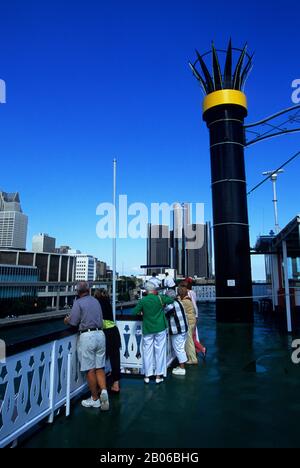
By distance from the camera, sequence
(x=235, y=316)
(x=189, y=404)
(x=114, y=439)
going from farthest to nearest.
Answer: (x=235, y=316), (x=189, y=404), (x=114, y=439)

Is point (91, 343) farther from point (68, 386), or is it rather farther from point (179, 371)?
point (179, 371)

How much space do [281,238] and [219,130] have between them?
463cm

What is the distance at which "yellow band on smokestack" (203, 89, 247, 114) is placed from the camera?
1109cm

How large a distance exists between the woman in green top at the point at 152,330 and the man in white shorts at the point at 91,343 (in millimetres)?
988

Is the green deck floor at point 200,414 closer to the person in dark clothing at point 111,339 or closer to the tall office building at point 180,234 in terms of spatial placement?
the person in dark clothing at point 111,339

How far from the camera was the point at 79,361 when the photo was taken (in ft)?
12.7

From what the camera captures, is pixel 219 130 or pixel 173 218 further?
pixel 173 218

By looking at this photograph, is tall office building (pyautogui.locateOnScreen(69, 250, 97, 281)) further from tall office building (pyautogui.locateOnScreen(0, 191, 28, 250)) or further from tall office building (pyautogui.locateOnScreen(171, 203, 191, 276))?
tall office building (pyautogui.locateOnScreen(171, 203, 191, 276))

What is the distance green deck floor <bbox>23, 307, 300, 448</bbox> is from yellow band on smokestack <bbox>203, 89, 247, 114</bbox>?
8.89 m

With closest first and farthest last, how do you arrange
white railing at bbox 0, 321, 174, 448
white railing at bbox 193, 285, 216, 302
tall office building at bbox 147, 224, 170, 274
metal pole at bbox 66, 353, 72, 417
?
white railing at bbox 0, 321, 174, 448
metal pole at bbox 66, 353, 72, 417
tall office building at bbox 147, 224, 170, 274
white railing at bbox 193, 285, 216, 302

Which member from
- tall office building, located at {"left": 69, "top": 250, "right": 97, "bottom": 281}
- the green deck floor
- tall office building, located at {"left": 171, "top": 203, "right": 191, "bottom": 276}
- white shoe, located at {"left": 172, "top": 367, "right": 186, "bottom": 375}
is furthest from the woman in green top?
tall office building, located at {"left": 69, "top": 250, "right": 97, "bottom": 281}

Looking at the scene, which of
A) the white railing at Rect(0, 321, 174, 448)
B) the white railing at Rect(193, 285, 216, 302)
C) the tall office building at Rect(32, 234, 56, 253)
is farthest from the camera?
the tall office building at Rect(32, 234, 56, 253)
